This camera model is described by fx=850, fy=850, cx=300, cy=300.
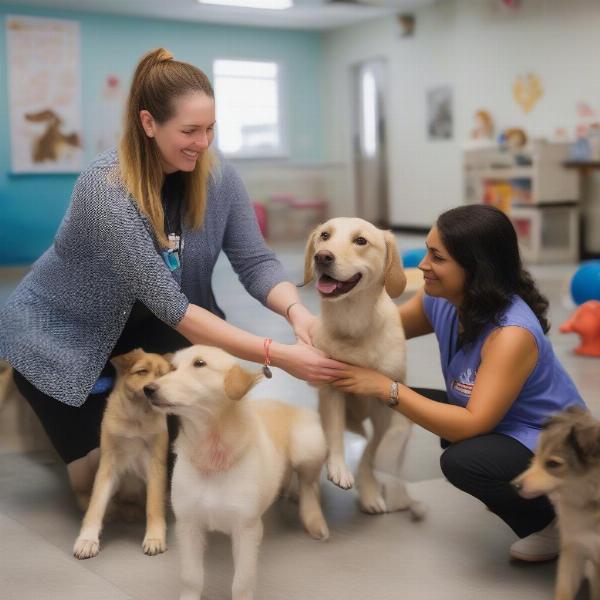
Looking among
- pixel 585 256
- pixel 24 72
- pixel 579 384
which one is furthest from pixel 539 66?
pixel 579 384

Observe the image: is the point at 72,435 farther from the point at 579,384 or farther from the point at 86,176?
the point at 579,384

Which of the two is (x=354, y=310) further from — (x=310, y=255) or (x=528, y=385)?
(x=528, y=385)

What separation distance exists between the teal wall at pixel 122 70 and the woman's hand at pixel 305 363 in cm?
799

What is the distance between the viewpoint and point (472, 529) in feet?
8.07

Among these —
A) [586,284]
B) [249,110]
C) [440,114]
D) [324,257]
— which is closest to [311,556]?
[324,257]

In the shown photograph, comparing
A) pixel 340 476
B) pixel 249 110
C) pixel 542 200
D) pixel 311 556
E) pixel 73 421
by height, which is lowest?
pixel 311 556

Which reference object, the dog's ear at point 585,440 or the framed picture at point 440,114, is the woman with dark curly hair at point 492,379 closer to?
the dog's ear at point 585,440

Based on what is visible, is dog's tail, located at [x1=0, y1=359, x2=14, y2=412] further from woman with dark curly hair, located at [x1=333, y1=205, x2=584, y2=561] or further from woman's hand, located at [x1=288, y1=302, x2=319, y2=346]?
woman with dark curly hair, located at [x1=333, y1=205, x2=584, y2=561]

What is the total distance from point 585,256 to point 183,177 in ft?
24.6

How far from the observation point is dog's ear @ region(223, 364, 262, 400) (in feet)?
6.06

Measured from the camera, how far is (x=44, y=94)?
10453mm

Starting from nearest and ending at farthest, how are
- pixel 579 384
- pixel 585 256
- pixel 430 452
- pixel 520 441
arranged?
pixel 520 441 → pixel 430 452 → pixel 579 384 → pixel 585 256

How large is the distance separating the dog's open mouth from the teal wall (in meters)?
7.97

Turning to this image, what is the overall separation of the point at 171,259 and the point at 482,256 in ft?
2.96
